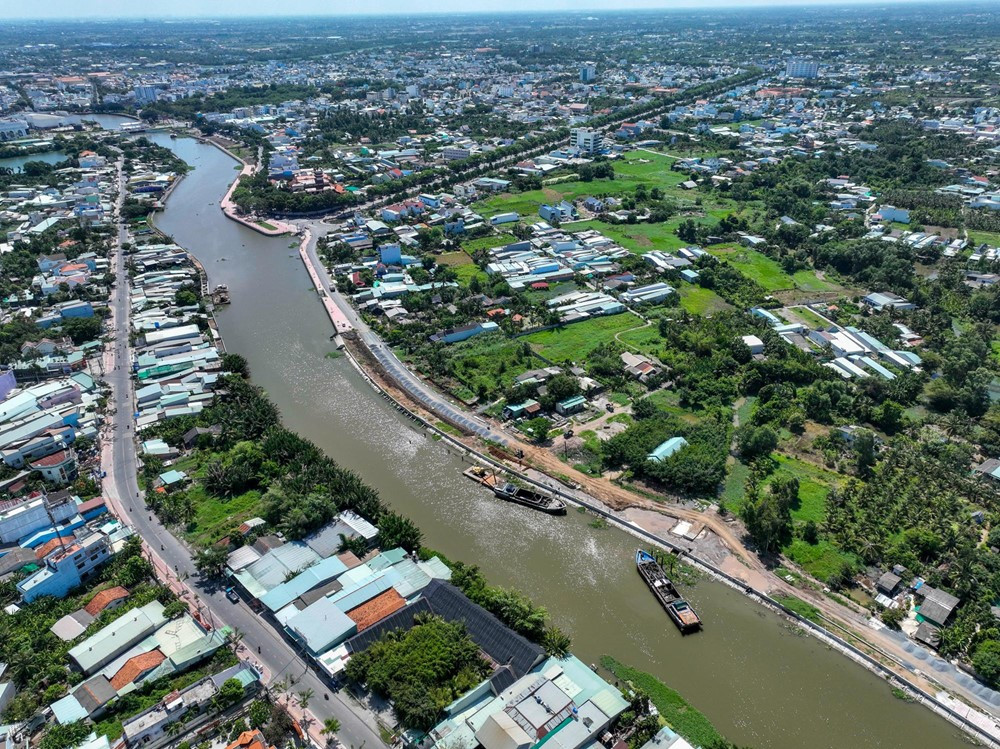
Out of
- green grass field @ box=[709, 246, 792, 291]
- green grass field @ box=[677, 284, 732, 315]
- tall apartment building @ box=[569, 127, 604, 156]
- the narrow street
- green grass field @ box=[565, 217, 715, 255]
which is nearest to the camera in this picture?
the narrow street

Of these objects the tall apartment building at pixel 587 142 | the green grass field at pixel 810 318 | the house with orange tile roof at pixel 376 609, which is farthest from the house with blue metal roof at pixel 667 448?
the tall apartment building at pixel 587 142

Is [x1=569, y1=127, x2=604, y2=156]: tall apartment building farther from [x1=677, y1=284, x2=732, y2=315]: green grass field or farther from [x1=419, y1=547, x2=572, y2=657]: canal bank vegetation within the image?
[x1=419, y1=547, x2=572, y2=657]: canal bank vegetation

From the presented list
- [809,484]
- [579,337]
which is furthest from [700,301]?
[809,484]

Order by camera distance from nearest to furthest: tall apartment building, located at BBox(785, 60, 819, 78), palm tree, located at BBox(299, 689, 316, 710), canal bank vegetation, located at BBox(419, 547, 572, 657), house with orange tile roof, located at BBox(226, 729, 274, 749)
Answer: house with orange tile roof, located at BBox(226, 729, 274, 749) < palm tree, located at BBox(299, 689, 316, 710) < canal bank vegetation, located at BBox(419, 547, 572, 657) < tall apartment building, located at BBox(785, 60, 819, 78)

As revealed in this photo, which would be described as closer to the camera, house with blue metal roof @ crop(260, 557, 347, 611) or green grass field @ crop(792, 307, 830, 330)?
house with blue metal roof @ crop(260, 557, 347, 611)

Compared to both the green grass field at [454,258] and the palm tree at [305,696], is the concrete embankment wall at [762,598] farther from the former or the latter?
A: the green grass field at [454,258]

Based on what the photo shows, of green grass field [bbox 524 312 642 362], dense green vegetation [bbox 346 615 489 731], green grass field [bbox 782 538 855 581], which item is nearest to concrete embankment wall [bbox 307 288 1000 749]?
green grass field [bbox 782 538 855 581]

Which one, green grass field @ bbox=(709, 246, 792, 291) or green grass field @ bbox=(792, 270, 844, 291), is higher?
green grass field @ bbox=(709, 246, 792, 291)
